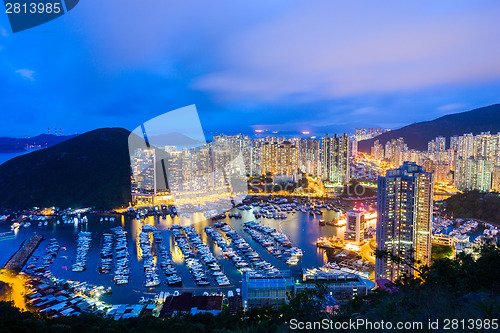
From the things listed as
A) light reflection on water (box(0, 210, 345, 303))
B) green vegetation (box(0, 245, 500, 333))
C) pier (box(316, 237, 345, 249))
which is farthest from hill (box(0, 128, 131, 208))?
green vegetation (box(0, 245, 500, 333))

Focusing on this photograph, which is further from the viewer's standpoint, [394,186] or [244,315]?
[394,186]

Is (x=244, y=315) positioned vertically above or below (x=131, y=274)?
above

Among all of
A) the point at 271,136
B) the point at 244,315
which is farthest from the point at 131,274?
the point at 271,136

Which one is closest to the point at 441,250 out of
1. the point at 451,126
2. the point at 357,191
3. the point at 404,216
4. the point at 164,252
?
the point at 404,216

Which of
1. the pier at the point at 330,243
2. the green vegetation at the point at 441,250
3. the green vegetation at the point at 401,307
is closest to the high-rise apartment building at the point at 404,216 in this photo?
the green vegetation at the point at 441,250

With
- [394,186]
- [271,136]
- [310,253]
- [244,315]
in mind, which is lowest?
[310,253]

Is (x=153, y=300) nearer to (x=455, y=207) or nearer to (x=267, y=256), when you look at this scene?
(x=267, y=256)
